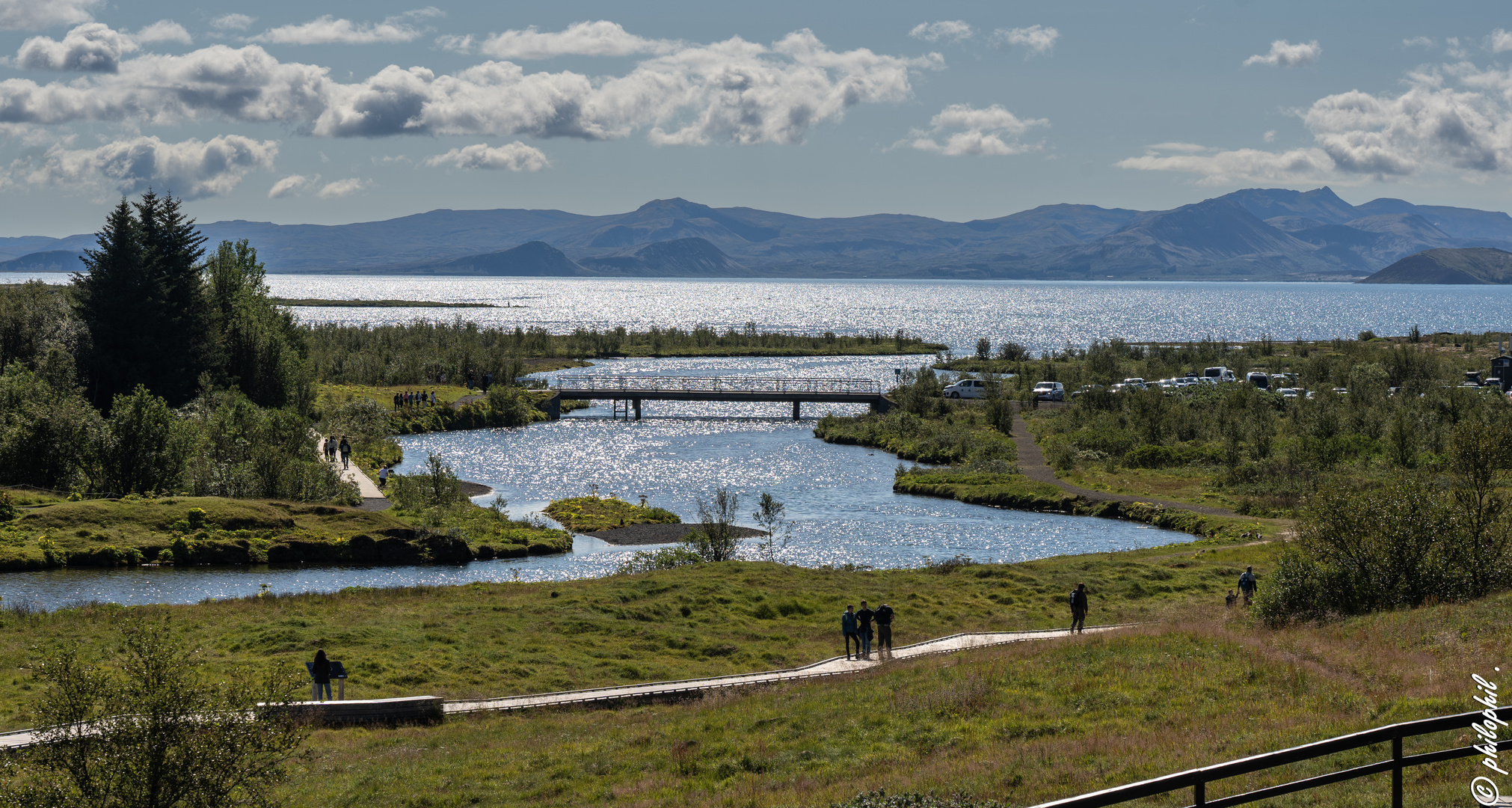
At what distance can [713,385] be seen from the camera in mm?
104625

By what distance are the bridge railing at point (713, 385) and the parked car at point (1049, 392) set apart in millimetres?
14486

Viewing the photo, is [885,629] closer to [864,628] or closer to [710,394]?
[864,628]

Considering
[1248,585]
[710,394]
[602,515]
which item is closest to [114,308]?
[602,515]

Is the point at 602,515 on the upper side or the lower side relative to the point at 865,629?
lower

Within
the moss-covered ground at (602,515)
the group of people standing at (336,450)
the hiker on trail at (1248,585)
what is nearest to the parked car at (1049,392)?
the moss-covered ground at (602,515)

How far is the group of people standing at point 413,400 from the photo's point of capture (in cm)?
8612

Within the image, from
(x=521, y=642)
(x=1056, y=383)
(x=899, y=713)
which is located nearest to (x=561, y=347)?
(x=1056, y=383)

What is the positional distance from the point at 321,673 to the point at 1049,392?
83.2 meters

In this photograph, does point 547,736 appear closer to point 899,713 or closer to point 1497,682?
point 899,713

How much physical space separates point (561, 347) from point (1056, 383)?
3167 inches

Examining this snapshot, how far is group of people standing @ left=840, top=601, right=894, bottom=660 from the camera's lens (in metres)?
25.8

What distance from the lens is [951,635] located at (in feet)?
95.5

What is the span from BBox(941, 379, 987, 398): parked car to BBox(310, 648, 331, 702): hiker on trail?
7653 cm

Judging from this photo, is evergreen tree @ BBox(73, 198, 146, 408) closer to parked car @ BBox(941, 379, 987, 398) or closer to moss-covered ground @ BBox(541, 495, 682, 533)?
moss-covered ground @ BBox(541, 495, 682, 533)
